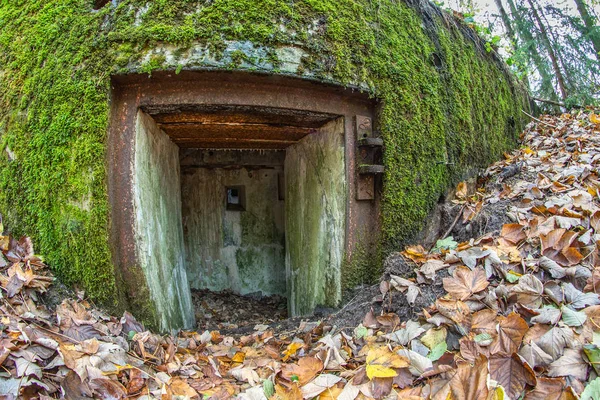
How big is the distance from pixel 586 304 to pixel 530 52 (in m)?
7.30

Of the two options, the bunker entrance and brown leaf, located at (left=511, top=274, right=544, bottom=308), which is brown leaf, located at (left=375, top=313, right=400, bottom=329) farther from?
the bunker entrance

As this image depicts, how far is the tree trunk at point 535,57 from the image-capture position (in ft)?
22.5

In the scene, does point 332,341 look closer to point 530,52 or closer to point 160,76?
point 160,76

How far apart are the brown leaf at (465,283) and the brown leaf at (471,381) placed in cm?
45

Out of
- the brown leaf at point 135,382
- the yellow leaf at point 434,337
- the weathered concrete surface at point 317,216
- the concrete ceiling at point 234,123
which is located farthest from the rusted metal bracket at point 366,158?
the brown leaf at point 135,382

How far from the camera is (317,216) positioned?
9.87ft

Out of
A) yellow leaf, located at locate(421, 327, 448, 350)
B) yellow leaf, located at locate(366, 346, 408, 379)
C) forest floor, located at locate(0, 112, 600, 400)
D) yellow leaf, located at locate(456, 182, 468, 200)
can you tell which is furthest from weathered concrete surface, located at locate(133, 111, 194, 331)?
yellow leaf, located at locate(456, 182, 468, 200)

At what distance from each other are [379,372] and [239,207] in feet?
11.4

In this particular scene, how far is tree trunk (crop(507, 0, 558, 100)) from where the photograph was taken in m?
6.86

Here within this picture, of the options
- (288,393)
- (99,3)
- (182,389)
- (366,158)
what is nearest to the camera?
(288,393)

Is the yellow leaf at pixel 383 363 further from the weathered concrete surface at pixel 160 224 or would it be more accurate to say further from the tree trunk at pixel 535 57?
the tree trunk at pixel 535 57

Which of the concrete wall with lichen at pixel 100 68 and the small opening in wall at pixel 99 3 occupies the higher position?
the small opening in wall at pixel 99 3

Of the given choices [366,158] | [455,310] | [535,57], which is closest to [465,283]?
[455,310]

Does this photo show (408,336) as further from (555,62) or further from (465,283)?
(555,62)
